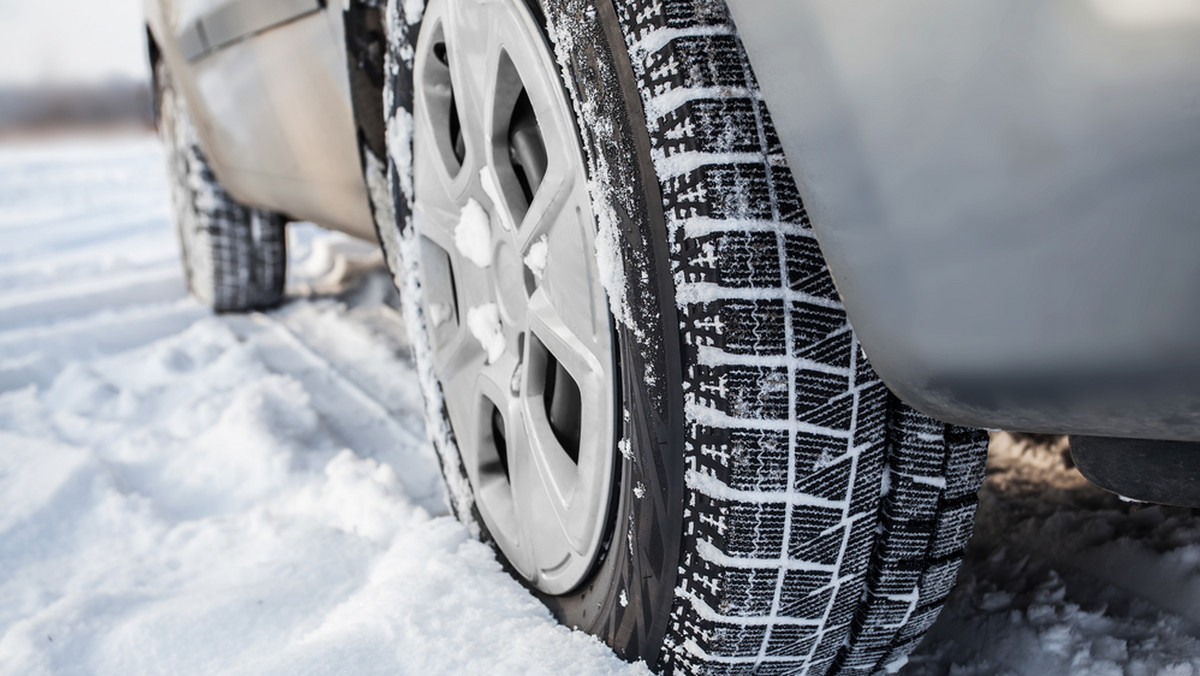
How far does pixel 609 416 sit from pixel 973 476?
367 millimetres

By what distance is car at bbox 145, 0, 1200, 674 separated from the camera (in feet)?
1.62

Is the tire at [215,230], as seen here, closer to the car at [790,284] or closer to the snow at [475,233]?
the car at [790,284]

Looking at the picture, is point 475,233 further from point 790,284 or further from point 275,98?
point 275,98

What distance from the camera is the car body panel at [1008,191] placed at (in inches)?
18.3

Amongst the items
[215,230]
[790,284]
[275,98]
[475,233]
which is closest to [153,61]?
[215,230]

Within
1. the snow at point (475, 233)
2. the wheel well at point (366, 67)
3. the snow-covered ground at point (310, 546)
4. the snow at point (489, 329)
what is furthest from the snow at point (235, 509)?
the wheel well at point (366, 67)

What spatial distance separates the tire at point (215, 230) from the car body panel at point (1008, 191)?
2525mm

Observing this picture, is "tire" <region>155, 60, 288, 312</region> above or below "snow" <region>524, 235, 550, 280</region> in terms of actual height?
below

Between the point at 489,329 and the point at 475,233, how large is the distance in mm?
132

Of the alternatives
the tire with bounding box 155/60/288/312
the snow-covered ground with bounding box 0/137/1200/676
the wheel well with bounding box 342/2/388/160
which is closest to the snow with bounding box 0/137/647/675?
the snow-covered ground with bounding box 0/137/1200/676

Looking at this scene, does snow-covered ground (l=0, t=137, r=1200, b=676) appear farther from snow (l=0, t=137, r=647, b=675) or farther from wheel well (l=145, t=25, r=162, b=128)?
wheel well (l=145, t=25, r=162, b=128)

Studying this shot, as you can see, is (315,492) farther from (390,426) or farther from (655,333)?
(655,333)

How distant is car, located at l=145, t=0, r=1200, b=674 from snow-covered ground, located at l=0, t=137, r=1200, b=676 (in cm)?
14

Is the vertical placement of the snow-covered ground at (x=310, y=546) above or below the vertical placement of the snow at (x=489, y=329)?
below
